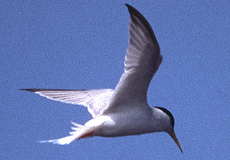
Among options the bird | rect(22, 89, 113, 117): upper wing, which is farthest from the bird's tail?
rect(22, 89, 113, 117): upper wing

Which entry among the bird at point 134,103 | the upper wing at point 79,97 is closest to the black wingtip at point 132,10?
the bird at point 134,103

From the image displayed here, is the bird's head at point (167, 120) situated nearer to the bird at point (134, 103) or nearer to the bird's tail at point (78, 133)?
the bird at point (134, 103)

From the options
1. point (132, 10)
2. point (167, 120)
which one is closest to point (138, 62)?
point (132, 10)

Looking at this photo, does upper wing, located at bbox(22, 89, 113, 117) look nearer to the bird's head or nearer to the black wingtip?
the bird's head

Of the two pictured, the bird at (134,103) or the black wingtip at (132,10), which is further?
the bird at (134,103)

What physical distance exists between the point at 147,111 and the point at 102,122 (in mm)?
440

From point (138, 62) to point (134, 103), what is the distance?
51cm

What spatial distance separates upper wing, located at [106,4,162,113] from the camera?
2313 millimetres

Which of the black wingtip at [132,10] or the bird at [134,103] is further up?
the black wingtip at [132,10]

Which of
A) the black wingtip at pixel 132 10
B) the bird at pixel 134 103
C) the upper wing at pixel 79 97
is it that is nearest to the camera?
the black wingtip at pixel 132 10

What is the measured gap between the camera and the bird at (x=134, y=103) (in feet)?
7.80

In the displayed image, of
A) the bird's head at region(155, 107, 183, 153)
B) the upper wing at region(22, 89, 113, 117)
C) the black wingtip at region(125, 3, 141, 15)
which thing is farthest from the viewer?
the upper wing at region(22, 89, 113, 117)

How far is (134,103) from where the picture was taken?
290 cm

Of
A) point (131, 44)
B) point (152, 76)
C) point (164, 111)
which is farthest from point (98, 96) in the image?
point (131, 44)
